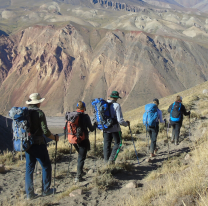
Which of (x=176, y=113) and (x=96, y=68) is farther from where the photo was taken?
(x=96, y=68)

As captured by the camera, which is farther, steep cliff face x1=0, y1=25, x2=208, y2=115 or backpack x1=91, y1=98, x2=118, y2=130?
steep cliff face x1=0, y1=25, x2=208, y2=115

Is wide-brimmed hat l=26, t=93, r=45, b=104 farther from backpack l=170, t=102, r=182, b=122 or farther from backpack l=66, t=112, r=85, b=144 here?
backpack l=170, t=102, r=182, b=122

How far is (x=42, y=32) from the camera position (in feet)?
261

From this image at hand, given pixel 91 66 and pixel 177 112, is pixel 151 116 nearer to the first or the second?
pixel 177 112

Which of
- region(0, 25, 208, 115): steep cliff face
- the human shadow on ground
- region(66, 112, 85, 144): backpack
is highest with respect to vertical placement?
region(0, 25, 208, 115): steep cliff face

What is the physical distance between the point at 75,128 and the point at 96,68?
206 feet

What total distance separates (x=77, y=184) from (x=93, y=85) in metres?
58.3

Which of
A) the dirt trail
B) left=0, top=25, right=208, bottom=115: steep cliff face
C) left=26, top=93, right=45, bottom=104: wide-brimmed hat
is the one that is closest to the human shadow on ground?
the dirt trail

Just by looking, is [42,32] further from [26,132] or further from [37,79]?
[26,132]

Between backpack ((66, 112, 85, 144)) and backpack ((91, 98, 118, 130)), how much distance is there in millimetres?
550

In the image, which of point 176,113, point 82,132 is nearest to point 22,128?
point 82,132

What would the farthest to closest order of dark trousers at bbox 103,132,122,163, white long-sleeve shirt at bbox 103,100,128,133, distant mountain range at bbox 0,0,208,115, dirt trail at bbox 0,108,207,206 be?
distant mountain range at bbox 0,0,208,115
dark trousers at bbox 103,132,122,163
white long-sleeve shirt at bbox 103,100,128,133
dirt trail at bbox 0,108,207,206

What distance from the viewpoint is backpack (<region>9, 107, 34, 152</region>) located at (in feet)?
12.7

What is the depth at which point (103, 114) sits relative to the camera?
4887 mm
